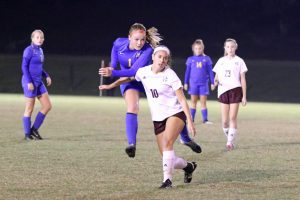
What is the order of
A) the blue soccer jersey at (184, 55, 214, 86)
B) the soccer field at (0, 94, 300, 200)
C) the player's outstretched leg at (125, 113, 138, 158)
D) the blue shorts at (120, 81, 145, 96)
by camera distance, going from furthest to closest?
the blue soccer jersey at (184, 55, 214, 86)
the blue shorts at (120, 81, 145, 96)
the player's outstretched leg at (125, 113, 138, 158)
the soccer field at (0, 94, 300, 200)

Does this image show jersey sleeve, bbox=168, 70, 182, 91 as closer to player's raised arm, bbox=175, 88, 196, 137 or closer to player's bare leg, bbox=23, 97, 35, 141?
player's raised arm, bbox=175, 88, 196, 137

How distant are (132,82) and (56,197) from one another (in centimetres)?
333

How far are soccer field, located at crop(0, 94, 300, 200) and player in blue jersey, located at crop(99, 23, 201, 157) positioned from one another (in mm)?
384

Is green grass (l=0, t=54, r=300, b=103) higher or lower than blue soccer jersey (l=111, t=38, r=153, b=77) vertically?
higher

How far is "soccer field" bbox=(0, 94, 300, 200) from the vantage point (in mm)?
7648

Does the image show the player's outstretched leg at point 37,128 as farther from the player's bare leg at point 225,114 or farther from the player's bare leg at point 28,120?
the player's bare leg at point 225,114

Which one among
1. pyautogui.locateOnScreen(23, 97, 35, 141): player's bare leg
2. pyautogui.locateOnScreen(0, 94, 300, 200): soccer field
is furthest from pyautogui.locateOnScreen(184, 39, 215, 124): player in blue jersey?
pyautogui.locateOnScreen(23, 97, 35, 141): player's bare leg

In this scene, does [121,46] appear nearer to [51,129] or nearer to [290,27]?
[51,129]

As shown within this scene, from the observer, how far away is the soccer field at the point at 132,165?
7.65m

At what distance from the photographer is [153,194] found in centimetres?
752

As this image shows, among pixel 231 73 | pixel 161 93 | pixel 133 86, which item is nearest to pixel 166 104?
pixel 161 93

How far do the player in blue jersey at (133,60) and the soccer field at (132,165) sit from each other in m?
0.38

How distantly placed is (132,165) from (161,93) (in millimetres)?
1963

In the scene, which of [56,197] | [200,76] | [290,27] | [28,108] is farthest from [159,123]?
[290,27]
